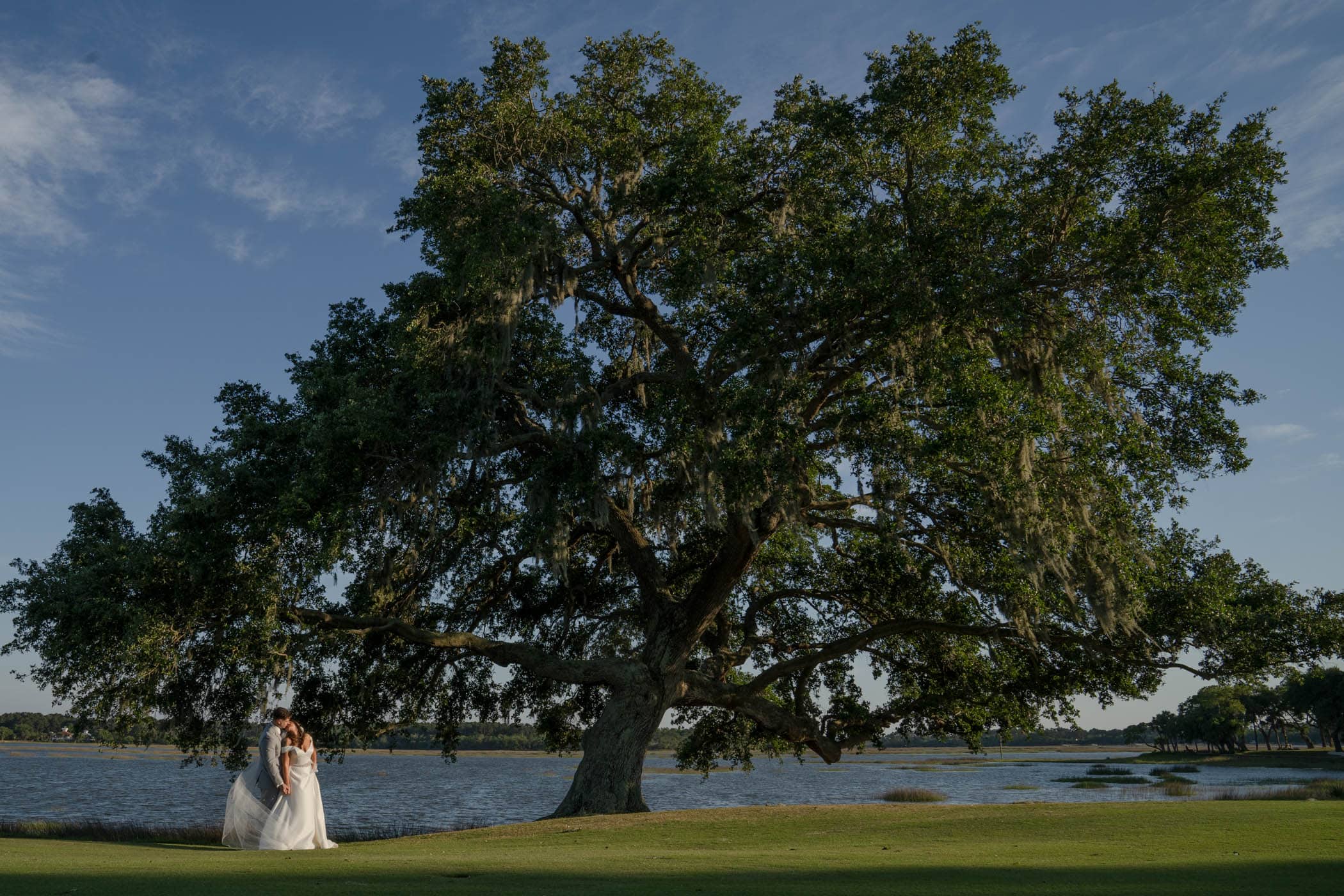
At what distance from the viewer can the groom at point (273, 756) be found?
11562 millimetres

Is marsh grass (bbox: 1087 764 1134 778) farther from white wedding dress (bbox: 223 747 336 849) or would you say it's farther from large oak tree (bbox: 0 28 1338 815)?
white wedding dress (bbox: 223 747 336 849)

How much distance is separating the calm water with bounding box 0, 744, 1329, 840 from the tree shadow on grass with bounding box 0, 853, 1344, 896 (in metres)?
12.5

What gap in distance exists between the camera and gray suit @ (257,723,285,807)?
Result: 1156 cm

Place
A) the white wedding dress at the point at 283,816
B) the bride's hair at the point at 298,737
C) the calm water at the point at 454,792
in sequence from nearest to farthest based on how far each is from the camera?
1. the white wedding dress at the point at 283,816
2. the bride's hair at the point at 298,737
3. the calm water at the point at 454,792

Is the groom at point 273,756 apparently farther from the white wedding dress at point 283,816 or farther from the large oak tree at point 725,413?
the large oak tree at point 725,413

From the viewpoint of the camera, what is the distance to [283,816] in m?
11.6

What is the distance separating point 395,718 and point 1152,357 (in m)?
17.0

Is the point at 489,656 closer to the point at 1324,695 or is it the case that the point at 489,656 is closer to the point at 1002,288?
the point at 1002,288

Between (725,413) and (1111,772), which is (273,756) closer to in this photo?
(725,413)

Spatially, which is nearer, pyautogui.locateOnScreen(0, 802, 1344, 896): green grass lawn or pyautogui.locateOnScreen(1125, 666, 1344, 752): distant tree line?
pyautogui.locateOnScreen(0, 802, 1344, 896): green grass lawn

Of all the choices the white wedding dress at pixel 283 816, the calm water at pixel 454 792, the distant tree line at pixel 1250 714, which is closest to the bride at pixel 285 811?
the white wedding dress at pixel 283 816

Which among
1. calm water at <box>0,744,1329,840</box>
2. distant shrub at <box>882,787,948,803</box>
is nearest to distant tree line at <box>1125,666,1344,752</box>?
calm water at <box>0,744,1329,840</box>

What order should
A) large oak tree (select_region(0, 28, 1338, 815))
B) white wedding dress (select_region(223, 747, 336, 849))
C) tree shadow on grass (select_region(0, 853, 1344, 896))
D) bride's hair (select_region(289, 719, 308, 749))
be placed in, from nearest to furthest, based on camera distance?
1. tree shadow on grass (select_region(0, 853, 1344, 896))
2. white wedding dress (select_region(223, 747, 336, 849))
3. bride's hair (select_region(289, 719, 308, 749))
4. large oak tree (select_region(0, 28, 1338, 815))

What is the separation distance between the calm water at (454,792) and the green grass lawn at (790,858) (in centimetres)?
894
